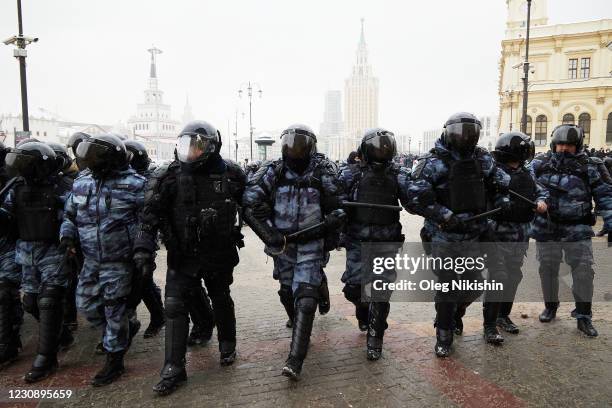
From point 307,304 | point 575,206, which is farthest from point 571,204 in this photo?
point 307,304

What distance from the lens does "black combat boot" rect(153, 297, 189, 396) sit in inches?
139

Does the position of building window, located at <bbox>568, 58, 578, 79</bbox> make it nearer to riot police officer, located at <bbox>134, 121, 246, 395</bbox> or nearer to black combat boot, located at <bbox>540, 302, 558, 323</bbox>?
black combat boot, located at <bbox>540, 302, 558, 323</bbox>

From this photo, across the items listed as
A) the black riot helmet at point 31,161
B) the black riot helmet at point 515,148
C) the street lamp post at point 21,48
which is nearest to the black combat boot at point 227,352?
the black riot helmet at point 31,161

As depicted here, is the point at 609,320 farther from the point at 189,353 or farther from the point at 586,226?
the point at 189,353

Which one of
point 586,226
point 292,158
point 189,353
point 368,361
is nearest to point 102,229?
point 189,353

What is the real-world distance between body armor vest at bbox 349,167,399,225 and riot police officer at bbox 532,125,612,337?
1.91 meters

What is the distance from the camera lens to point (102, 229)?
3.79 metres

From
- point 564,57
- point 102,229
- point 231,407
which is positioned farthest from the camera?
point 564,57

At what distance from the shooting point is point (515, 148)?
4.69 m

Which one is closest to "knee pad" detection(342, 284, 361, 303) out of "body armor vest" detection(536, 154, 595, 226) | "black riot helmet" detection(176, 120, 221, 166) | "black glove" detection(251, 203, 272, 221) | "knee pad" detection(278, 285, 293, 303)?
"knee pad" detection(278, 285, 293, 303)

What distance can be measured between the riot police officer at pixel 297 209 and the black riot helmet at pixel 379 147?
0.42 metres

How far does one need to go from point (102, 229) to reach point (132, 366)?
128 centimetres

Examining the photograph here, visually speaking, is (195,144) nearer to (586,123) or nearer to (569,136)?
(569,136)

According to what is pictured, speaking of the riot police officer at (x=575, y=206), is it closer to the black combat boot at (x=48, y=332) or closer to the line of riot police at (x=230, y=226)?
the line of riot police at (x=230, y=226)
